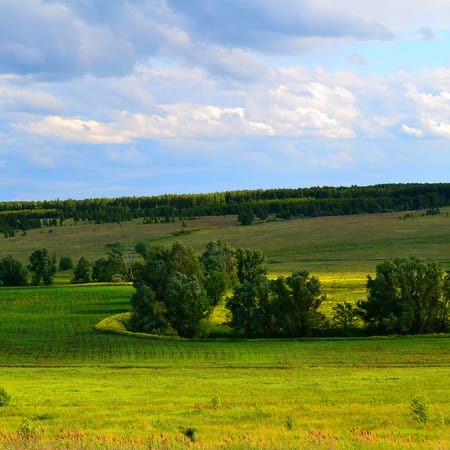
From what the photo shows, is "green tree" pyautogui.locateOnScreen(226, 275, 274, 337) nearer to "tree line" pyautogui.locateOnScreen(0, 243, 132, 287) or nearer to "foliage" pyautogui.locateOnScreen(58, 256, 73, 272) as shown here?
"tree line" pyautogui.locateOnScreen(0, 243, 132, 287)

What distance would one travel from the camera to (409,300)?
6669cm

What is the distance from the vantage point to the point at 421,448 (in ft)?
48.3

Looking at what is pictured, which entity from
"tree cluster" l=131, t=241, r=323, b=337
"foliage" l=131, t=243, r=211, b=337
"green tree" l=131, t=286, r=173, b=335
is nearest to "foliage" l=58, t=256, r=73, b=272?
"tree cluster" l=131, t=241, r=323, b=337

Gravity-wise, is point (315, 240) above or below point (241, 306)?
above

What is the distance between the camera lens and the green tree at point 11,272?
12738cm

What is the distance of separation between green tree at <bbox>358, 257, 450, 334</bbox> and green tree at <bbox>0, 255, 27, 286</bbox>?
7711 cm

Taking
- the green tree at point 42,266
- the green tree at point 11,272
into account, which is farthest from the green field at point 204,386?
the green tree at point 11,272

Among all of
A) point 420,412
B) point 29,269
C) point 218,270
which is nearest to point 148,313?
point 218,270

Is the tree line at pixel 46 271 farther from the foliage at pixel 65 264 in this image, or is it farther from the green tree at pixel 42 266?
the foliage at pixel 65 264

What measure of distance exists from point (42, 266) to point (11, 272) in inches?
212

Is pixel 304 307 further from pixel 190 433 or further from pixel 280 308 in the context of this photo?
pixel 190 433

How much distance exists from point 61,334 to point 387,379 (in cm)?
4010

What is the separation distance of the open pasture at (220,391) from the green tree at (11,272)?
2491 inches

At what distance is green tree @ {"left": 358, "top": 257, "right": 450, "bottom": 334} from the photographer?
6581cm
